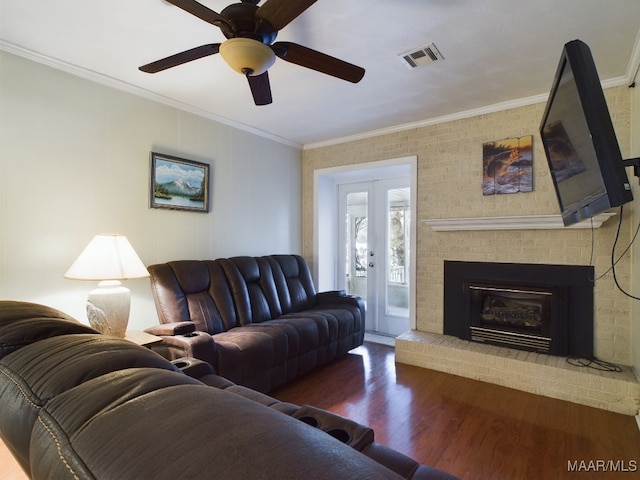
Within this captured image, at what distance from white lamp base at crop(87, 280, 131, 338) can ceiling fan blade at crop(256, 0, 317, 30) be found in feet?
6.30

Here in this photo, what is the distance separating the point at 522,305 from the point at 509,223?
788mm

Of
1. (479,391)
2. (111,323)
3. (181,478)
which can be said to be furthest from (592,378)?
(111,323)

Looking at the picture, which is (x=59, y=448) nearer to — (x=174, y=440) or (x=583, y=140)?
(x=174, y=440)

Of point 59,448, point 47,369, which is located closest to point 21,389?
point 47,369

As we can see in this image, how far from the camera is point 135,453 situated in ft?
1.09

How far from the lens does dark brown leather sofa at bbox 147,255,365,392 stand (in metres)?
2.44

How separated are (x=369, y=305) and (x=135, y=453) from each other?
14.7ft

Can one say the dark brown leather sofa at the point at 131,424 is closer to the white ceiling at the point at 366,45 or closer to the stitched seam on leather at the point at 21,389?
the stitched seam on leather at the point at 21,389

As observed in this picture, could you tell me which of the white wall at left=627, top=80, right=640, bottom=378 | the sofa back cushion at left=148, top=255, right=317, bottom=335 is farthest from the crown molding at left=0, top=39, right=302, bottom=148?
the white wall at left=627, top=80, right=640, bottom=378

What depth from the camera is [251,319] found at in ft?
10.6

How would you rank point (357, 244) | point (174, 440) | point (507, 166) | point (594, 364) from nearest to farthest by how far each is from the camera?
point (174, 440), point (594, 364), point (507, 166), point (357, 244)

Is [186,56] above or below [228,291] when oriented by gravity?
above

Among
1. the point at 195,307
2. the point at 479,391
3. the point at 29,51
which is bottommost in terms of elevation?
the point at 479,391

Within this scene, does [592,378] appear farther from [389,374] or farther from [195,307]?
[195,307]
